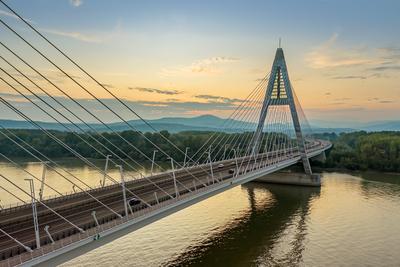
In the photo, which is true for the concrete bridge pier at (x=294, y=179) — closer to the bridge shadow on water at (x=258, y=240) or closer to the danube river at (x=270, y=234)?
the danube river at (x=270, y=234)

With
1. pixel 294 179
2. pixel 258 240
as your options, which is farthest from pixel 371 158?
pixel 258 240

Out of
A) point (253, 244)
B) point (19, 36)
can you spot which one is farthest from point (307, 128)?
point (19, 36)

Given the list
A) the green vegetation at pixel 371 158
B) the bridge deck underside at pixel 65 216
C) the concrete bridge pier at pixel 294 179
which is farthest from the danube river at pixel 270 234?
the green vegetation at pixel 371 158

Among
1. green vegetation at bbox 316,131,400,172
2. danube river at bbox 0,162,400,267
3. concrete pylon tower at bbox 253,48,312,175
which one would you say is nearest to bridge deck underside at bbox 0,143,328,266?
danube river at bbox 0,162,400,267

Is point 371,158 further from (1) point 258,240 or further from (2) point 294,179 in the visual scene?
(1) point 258,240

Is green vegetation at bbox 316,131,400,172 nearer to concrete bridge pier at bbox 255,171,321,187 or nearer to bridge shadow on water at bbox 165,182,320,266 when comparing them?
concrete bridge pier at bbox 255,171,321,187

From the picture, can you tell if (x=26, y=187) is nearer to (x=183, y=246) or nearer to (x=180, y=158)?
(x=183, y=246)
